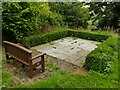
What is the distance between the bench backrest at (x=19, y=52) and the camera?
4.68 metres

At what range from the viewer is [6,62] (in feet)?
18.7

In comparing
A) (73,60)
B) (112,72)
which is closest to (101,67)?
(112,72)

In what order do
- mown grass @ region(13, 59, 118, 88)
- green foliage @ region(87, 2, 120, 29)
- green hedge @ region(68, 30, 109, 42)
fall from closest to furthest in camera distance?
1. mown grass @ region(13, 59, 118, 88)
2. green hedge @ region(68, 30, 109, 42)
3. green foliage @ region(87, 2, 120, 29)

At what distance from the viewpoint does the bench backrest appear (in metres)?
4.68

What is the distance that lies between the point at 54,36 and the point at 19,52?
4.23 m

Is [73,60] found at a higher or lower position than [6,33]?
lower

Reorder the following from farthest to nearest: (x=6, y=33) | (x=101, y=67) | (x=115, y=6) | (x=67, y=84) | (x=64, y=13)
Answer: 1. (x=64, y=13)
2. (x=115, y=6)
3. (x=6, y=33)
4. (x=101, y=67)
5. (x=67, y=84)

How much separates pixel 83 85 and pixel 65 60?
6.66ft

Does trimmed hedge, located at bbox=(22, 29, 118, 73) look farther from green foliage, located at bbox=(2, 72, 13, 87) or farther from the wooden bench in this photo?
green foliage, located at bbox=(2, 72, 13, 87)

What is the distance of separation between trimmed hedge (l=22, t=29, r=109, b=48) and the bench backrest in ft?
6.38

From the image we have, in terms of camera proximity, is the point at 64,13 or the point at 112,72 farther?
the point at 64,13

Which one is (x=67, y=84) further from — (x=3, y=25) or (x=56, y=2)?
(x=56, y=2)

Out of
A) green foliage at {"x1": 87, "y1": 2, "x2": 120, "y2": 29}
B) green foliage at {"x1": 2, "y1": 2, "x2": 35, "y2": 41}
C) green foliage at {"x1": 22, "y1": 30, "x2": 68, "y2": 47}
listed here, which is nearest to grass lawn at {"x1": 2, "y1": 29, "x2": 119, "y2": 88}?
green foliage at {"x1": 2, "y1": 2, "x2": 35, "y2": 41}

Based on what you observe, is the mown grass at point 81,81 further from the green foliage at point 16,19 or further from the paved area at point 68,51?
the green foliage at point 16,19
